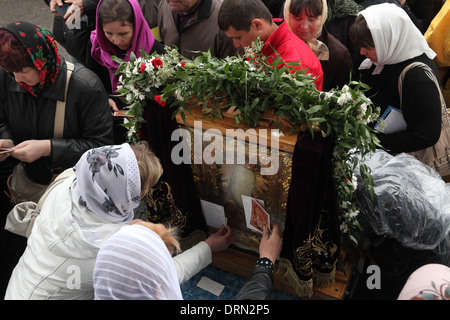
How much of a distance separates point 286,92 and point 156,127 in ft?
2.60

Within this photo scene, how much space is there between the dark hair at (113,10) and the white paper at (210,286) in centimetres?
191

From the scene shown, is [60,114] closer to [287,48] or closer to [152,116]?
[152,116]

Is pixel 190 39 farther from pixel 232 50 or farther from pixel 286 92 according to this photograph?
pixel 286 92

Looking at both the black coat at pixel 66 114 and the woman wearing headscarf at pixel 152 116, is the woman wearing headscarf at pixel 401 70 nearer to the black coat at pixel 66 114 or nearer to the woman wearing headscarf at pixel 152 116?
the woman wearing headscarf at pixel 152 116

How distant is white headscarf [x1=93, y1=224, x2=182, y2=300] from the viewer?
56.7 inches

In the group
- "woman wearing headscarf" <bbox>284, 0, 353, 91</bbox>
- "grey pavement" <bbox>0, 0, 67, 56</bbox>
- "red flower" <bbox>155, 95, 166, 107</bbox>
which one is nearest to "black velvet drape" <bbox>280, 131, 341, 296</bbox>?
"red flower" <bbox>155, 95, 166, 107</bbox>

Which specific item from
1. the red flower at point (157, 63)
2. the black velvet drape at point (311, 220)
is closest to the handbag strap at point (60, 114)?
the red flower at point (157, 63)

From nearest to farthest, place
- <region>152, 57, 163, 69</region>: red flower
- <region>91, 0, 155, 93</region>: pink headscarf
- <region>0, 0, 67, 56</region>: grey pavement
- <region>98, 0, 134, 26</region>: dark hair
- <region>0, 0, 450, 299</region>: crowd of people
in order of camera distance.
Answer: <region>0, 0, 450, 299</region>: crowd of people → <region>152, 57, 163, 69</region>: red flower → <region>98, 0, 134, 26</region>: dark hair → <region>91, 0, 155, 93</region>: pink headscarf → <region>0, 0, 67, 56</region>: grey pavement

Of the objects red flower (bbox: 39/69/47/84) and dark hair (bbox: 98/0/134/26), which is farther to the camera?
dark hair (bbox: 98/0/134/26)

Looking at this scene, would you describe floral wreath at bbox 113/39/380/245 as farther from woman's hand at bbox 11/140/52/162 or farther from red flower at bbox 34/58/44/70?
woman's hand at bbox 11/140/52/162

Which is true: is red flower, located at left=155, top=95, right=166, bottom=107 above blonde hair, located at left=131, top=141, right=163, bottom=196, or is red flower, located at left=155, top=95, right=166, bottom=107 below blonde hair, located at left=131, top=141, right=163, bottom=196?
above

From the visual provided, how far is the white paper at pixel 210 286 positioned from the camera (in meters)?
2.49
